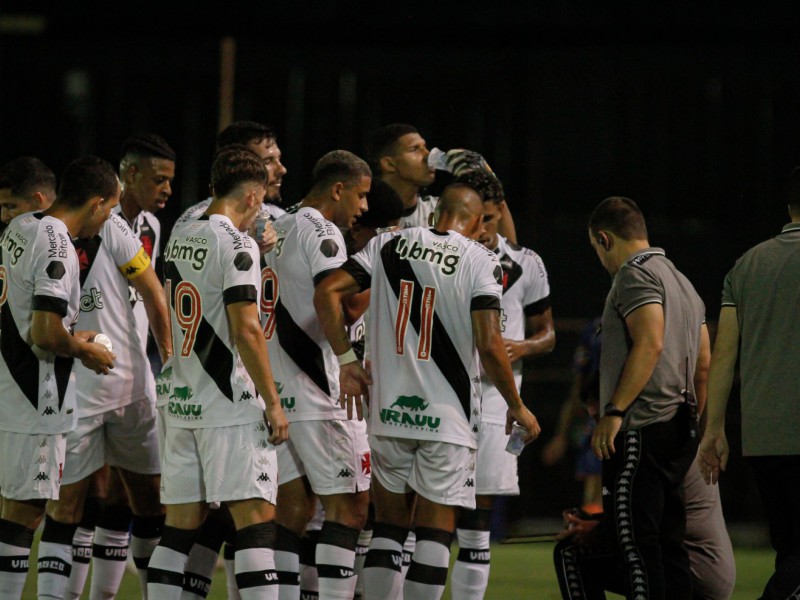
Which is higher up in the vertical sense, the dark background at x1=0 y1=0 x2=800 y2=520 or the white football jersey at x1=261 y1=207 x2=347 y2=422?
the dark background at x1=0 y1=0 x2=800 y2=520

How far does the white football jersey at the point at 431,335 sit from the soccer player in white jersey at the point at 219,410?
69 centimetres

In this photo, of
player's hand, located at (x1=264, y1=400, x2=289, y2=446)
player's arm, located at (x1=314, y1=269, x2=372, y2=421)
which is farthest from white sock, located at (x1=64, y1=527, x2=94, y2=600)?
player's arm, located at (x1=314, y1=269, x2=372, y2=421)

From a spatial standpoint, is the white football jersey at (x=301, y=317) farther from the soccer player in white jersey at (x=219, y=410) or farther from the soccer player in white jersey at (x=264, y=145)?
the soccer player in white jersey at (x=264, y=145)

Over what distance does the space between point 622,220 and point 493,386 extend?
1.67 metres

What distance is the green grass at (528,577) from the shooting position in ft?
29.3

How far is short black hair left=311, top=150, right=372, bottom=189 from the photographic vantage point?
6.72 meters

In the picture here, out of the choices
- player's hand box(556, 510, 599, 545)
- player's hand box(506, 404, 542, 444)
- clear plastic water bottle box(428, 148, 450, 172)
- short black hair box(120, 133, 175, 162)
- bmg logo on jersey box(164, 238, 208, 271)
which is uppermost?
clear plastic water bottle box(428, 148, 450, 172)

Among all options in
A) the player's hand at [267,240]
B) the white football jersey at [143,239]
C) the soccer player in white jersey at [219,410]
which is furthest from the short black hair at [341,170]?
the white football jersey at [143,239]

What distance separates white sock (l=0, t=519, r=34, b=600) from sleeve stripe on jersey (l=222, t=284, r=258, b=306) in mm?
1641

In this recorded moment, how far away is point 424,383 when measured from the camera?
6168mm

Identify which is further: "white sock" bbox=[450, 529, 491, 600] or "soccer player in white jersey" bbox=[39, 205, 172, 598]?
"white sock" bbox=[450, 529, 491, 600]

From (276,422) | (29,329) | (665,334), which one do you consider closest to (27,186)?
(29,329)

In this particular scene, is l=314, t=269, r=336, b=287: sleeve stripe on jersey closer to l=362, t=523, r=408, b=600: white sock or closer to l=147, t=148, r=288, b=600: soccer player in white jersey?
l=147, t=148, r=288, b=600: soccer player in white jersey

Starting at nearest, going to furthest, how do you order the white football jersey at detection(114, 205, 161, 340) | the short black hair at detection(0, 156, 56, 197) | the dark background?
the short black hair at detection(0, 156, 56, 197) < the white football jersey at detection(114, 205, 161, 340) < the dark background
